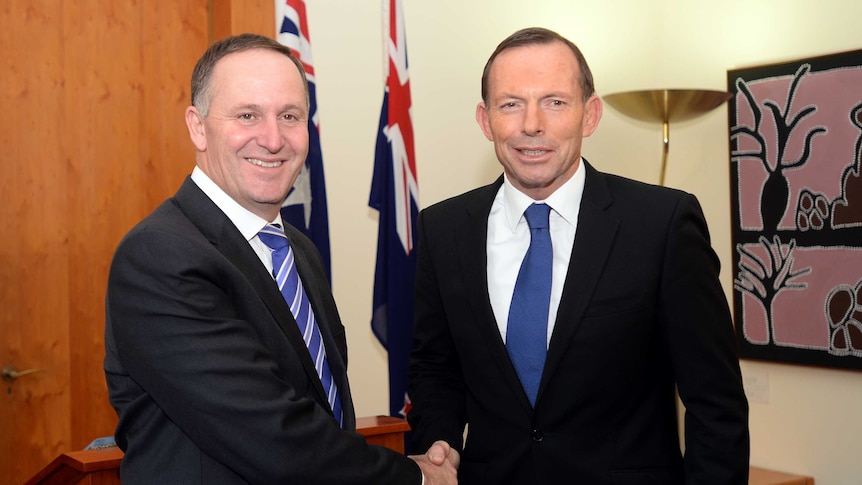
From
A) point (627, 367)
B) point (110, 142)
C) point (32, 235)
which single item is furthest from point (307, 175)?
point (627, 367)

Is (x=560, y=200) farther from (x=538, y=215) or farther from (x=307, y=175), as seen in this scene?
(x=307, y=175)

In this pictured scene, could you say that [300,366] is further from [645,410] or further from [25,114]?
[25,114]

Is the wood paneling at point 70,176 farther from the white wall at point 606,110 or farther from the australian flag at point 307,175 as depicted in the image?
the white wall at point 606,110

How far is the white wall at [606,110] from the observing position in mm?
4359

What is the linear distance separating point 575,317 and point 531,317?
11 cm

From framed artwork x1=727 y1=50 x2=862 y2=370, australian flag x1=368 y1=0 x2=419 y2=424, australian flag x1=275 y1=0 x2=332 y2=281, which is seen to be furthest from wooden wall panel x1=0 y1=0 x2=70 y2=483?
framed artwork x1=727 y1=50 x2=862 y2=370

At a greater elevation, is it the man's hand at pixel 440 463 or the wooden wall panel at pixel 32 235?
the wooden wall panel at pixel 32 235

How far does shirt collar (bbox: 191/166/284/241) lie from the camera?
75.6 inches

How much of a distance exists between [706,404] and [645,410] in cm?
13

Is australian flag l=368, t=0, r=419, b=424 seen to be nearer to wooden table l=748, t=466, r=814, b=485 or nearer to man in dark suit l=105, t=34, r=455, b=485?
wooden table l=748, t=466, r=814, b=485

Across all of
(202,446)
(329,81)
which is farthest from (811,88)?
(202,446)

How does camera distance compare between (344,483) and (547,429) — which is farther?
(547,429)

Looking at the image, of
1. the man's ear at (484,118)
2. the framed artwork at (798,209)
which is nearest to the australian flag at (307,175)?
the man's ear at (484,118)

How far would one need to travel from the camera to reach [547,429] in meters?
Answer: 2.04
